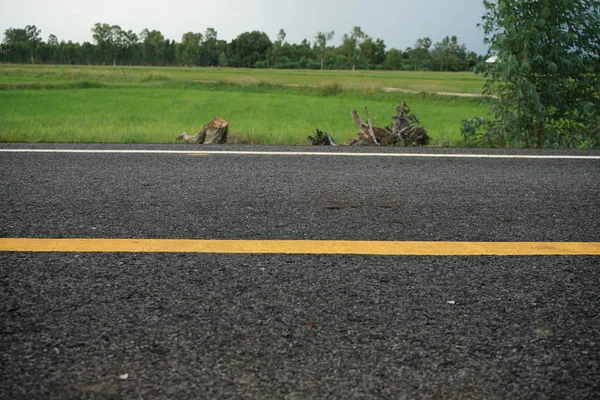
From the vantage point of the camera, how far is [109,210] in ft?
10.5

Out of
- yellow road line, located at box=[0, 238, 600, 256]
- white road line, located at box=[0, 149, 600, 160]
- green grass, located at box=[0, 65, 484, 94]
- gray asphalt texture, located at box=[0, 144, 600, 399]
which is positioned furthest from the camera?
green grass, located at box=[0, 65, 484, 94]

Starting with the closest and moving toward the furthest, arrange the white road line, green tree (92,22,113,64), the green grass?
1. the white road line
2. the green grass
3. green tree (92,22,113,64)

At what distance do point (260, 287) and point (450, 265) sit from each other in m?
0.79

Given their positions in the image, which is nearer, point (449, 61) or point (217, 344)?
point (217, 344)

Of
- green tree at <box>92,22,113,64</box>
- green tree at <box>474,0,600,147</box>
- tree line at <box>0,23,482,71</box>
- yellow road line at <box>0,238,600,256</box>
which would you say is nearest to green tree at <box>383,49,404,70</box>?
tree line at <box>0,23,482,71</box>

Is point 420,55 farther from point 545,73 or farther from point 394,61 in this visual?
point 545,73

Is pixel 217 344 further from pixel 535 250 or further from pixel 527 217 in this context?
pixel 527 217

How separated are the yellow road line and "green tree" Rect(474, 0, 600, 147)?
503cm

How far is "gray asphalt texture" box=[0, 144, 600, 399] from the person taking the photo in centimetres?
151

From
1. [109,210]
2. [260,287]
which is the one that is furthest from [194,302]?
[109,210]

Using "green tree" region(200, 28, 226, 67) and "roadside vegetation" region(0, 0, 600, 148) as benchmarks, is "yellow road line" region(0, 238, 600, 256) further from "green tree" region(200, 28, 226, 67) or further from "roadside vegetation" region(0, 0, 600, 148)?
"green tree" region(200, 28, 226, 67)

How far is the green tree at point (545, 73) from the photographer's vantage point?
7199mm

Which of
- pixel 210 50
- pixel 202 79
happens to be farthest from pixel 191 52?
pixel 202 79

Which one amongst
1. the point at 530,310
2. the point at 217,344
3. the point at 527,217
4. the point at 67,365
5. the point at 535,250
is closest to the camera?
the point at 67,365
